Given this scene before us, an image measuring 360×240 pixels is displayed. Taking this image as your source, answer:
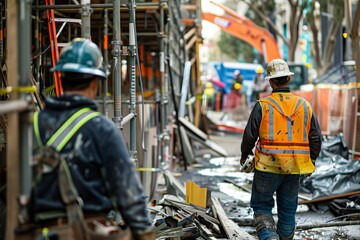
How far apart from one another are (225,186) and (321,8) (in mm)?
18203

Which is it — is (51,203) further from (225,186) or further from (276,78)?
(225,186)

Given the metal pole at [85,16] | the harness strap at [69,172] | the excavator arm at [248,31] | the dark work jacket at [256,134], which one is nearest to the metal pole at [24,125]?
the harness strap at [69,172]

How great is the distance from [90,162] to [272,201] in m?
2.96

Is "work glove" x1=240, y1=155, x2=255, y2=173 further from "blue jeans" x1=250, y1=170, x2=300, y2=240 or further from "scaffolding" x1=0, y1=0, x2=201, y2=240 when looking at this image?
"scaffolding" x1=0, y1=0, x2=201, y2=240

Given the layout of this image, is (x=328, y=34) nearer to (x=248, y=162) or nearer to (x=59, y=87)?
(x=248, y=162)

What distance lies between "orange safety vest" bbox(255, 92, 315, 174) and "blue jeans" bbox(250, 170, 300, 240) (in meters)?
0.12

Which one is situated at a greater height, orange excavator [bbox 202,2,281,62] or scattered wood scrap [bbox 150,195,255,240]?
orange excavator [bbox 202,2,281,62]

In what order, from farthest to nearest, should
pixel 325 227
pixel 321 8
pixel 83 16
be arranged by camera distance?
pixel 321 8 → pixel 325 227 → pixel 83 16

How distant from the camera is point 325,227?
655 cm

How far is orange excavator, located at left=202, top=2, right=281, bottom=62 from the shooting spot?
67.5 ft

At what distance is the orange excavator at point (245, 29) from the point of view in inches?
810

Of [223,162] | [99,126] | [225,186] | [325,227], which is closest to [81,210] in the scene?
[99,126]

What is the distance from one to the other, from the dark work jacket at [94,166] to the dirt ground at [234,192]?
12.2ft

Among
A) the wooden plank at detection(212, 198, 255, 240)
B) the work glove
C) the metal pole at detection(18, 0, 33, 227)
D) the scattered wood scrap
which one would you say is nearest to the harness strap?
the metal pole at detection(18, 0, 33, 227)
